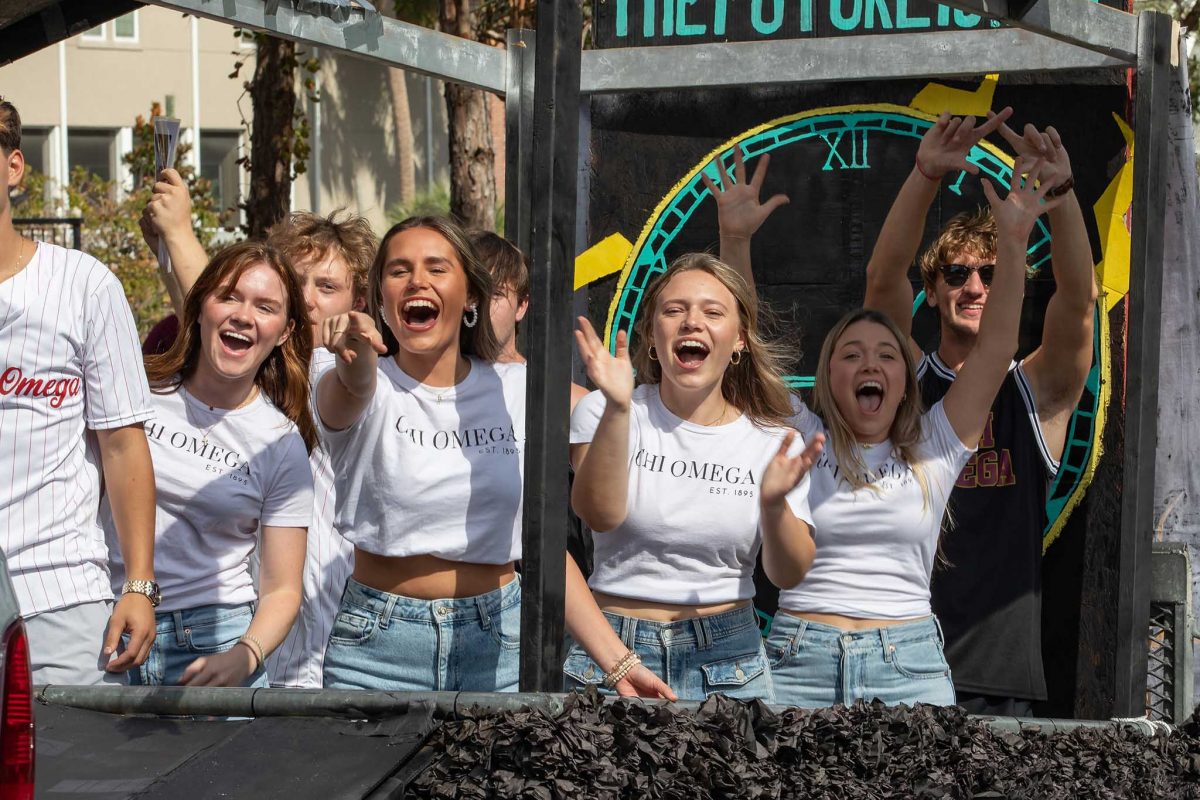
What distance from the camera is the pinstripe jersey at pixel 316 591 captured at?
12.8ft

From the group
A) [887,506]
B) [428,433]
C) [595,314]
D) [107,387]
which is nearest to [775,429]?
[887,506]

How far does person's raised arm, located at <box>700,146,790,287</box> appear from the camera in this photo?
15.1ft

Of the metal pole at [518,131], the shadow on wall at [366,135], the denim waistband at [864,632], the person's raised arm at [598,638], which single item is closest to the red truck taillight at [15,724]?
the person's raised arm at [598,638]

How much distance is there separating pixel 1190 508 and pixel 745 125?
176 cm

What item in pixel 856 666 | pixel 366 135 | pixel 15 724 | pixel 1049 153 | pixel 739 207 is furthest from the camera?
pixel 366 135

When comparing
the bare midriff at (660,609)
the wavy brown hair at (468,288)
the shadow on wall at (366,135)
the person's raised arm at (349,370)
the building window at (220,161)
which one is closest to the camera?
the person's raised arm at (349,370)

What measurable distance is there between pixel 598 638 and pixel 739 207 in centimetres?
180

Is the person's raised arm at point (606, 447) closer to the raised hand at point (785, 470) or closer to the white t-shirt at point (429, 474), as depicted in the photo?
the white t-shirt at point (429, 474)

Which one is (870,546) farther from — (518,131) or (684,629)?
(518,131)

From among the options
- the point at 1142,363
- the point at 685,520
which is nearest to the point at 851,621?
the point at 685,520

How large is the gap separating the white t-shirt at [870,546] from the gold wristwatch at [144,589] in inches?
62.0

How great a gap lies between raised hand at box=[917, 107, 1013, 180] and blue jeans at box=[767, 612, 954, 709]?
1330mm

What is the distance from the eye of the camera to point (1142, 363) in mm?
3598

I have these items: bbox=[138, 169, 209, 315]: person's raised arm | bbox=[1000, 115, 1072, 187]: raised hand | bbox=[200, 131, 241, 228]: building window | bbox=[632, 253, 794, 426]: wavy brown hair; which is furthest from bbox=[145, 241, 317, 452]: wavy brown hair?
bbox=[200, 131, 241, 228]: building window
